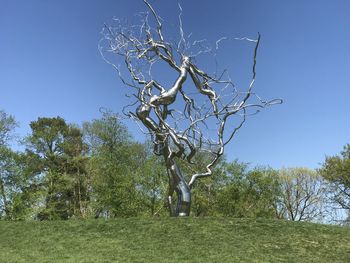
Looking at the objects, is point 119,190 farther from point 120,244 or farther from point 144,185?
point 120,244

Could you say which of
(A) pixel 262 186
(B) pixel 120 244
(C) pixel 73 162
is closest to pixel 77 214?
(C) pixel 73 162

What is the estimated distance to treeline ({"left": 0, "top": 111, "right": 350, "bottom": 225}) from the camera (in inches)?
1094

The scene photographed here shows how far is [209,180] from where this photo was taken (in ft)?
101

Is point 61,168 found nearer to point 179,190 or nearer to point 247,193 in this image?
point 247,193

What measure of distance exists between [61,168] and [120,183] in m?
8.34

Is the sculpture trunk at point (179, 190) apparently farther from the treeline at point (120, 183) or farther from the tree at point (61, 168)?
the tree at point (61, 168)

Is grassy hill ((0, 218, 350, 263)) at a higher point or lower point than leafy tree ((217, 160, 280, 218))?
lower

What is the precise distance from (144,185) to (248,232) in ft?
53.3

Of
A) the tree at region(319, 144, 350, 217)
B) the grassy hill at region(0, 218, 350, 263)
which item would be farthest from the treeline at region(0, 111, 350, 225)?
the grassy hill at region(0, 218, 350, 263)

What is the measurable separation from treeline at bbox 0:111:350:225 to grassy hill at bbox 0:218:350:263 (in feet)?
39.7

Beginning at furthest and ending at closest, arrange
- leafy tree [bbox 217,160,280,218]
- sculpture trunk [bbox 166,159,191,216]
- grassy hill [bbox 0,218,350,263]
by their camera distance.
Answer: leafy tree [bbox 217,160,280,218]
sculpture trunk [bbox 166,159,191,216]
grassy hill [bbox 0,218,350,263]

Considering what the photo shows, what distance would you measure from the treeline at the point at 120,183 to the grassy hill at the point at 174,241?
39.7ft

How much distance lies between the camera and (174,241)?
11.4 m

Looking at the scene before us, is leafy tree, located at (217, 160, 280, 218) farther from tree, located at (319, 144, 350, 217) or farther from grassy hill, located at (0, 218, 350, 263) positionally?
grassy hill, located at (0, 218, 350, 263)
